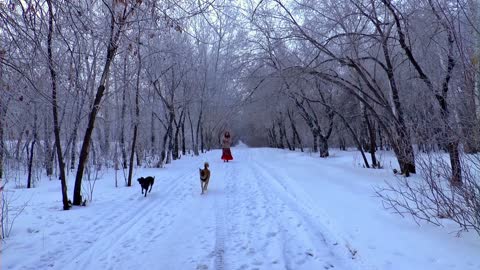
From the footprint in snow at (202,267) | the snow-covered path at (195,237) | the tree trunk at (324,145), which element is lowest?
the footprint in snow at (202,267)

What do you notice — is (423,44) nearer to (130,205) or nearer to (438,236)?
(438,236)

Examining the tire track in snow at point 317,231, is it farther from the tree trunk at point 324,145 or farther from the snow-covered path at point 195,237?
the tree trunk at point 324,145

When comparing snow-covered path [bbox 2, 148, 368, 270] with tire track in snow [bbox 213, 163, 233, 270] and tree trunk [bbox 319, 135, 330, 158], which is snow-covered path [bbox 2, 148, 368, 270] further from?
tree trunk [bbox 319, 135, 330, 158]

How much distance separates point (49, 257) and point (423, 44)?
921 centimetres

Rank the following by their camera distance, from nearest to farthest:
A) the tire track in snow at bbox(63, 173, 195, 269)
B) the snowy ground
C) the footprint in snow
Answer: the footprint in snow → the snowy ground → the tire track in snow at bbox(63, 173, 195, 269)

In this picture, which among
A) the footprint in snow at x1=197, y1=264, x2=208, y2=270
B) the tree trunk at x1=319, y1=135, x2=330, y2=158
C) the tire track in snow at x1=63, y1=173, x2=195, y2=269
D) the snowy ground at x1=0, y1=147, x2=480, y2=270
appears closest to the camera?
the footprint in snow at x1=197, y1=264, x2=208, y2=270

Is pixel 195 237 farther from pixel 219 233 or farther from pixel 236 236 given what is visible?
pixel 236 236

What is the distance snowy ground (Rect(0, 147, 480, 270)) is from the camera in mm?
4129

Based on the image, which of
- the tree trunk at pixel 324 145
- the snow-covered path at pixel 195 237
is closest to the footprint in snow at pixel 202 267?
the snow-covered path at pixel 195 237

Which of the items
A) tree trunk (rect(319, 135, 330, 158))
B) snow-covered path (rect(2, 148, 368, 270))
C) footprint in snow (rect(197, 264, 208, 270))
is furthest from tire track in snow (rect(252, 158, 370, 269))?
tree trunk (rect(319, 135, 330, 158))

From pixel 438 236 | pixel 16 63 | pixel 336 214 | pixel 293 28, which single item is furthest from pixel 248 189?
pixel 16 63

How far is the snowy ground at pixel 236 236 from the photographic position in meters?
4.13

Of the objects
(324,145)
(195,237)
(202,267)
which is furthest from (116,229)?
(324,145)

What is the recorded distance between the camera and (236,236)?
17.1 ft
